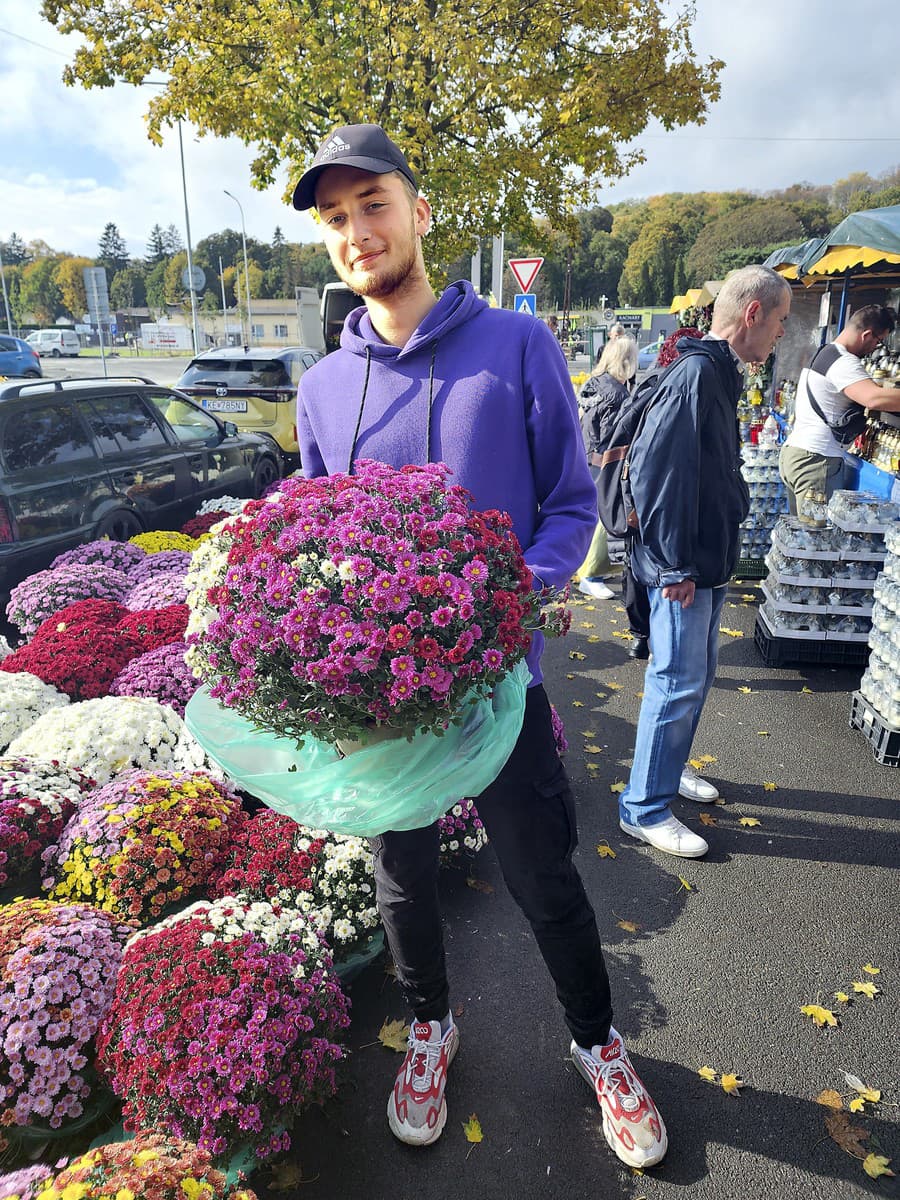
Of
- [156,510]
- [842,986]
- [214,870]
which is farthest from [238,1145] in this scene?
[156,510]

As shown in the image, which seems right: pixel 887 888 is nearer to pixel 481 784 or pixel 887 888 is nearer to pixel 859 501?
pixel 481 784

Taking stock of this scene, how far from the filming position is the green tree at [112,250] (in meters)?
125

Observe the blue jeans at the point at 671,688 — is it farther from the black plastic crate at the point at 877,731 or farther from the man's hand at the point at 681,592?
the black plastic crate at the point at 877,731

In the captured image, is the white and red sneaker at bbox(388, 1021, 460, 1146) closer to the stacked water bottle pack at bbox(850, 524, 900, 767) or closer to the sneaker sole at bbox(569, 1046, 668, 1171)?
the sneaker sole at bbox(569, 1046, 668, 1171)

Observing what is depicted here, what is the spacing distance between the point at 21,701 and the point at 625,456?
303cm

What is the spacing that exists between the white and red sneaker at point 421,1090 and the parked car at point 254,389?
10151 mm

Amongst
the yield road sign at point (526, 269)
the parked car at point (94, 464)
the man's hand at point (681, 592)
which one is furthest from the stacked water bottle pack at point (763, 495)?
the yield road sign at point (526, 269)

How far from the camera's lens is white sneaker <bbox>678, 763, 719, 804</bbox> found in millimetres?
3919

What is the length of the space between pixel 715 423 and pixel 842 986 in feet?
6.69

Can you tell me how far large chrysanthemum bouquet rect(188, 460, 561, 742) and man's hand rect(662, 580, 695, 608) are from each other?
155cm

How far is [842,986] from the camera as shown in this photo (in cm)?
274

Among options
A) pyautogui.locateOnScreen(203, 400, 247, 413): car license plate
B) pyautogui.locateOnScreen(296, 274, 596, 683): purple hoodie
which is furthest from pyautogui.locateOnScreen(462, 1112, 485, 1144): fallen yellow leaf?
pyautogui.locateOnScreen(203, 400, 247, 413): car license plate

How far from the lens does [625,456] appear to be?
3.74 m

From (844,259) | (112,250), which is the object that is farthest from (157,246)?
(844,259)
